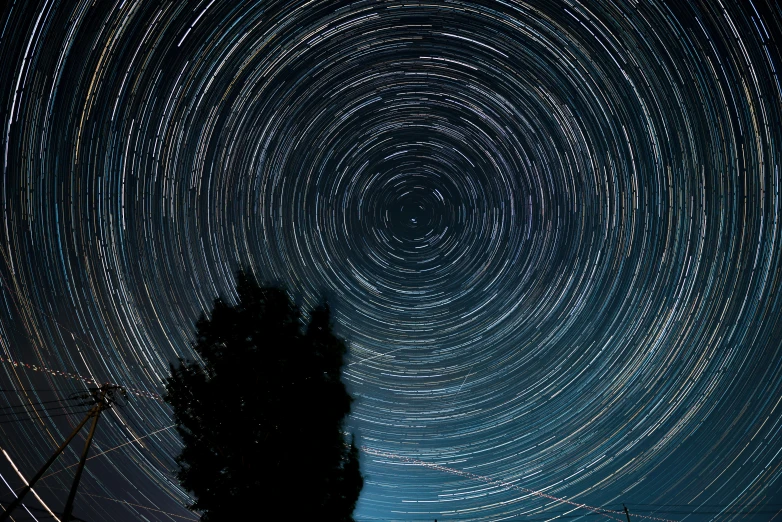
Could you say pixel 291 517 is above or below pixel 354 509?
below

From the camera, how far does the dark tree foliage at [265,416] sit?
9.81m

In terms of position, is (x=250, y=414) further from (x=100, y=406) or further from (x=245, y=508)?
(x=100, y=406)

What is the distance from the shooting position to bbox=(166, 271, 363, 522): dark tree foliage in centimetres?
981

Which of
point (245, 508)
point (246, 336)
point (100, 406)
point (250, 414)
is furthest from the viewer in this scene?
point (100, 406)

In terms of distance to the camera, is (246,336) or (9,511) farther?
(246,336)

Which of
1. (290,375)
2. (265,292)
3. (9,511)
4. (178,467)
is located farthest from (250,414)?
(9,511)

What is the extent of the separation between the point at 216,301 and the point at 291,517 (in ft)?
17.0

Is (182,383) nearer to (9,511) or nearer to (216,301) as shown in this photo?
(216,301)

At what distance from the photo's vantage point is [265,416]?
10320 millimetres

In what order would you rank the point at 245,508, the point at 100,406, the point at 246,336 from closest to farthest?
the point at 245,508 → the point at 246,336 → the point at 100,406

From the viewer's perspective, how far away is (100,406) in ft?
42.9

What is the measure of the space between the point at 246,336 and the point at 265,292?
47.9 inches

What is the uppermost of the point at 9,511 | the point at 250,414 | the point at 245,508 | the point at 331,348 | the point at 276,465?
the point at 331,348

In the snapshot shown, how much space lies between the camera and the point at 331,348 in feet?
37.9
